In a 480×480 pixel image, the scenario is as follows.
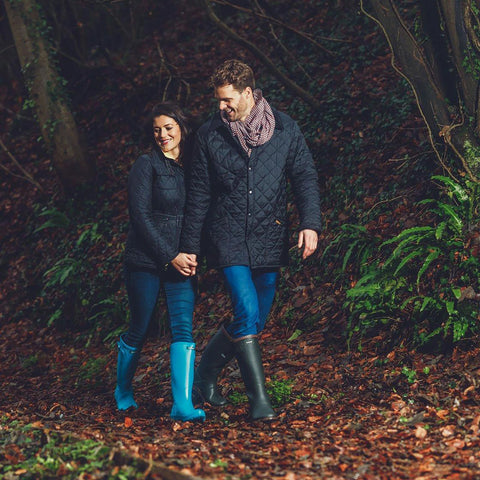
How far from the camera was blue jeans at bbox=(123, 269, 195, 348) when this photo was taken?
216 inches

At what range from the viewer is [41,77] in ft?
36.3

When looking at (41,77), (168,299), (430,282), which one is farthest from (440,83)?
(41,77)

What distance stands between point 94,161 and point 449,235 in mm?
7009

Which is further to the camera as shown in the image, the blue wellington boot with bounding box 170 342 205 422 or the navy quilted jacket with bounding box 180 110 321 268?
the blue wellington boot with bounding box 170 342 205 422

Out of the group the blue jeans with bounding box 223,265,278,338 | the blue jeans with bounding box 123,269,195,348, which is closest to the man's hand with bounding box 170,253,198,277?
the blue jeans with bounding box 123,269,195,348

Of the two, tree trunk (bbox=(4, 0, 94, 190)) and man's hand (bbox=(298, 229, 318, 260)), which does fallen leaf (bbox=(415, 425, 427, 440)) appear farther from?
tree trunk (bbox=(4, 0, 94, 190))

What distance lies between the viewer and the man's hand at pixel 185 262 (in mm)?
5340

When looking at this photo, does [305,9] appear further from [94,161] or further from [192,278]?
[192,278]

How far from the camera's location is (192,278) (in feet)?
18.3

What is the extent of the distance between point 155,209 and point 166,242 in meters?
0.30

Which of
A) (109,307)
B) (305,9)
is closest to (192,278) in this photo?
(109,307)

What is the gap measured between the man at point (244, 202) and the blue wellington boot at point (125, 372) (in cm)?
94

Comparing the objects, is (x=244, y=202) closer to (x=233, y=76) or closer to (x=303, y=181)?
(x=303, y=181)

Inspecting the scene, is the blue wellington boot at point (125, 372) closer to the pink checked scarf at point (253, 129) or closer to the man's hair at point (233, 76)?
the pink checked scarf at point (253, 129)
